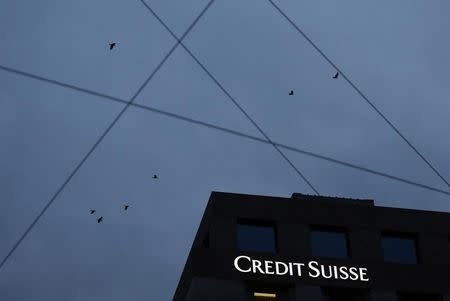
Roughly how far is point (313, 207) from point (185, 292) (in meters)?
7.70

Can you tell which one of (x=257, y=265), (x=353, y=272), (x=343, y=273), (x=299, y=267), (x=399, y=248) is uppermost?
(x=399, y=248)

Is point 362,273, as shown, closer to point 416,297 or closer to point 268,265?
point 416,297

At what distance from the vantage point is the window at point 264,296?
1558 inches

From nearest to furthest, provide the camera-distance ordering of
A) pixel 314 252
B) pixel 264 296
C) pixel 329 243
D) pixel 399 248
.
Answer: pixel 264 296, pixel 314 252, pixel 329 243, pixel 399 248

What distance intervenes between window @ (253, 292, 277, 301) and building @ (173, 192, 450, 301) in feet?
0.14

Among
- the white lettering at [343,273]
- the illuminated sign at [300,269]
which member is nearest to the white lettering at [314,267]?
the illuminated sign at [300,269]

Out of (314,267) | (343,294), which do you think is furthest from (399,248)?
(314,267)

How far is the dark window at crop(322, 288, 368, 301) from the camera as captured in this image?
4022 cm

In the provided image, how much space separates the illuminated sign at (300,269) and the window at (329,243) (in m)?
1.03

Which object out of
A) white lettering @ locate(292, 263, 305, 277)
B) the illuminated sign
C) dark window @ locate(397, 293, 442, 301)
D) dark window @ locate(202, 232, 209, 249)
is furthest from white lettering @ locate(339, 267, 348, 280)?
dark window @ locate(202, 232, 209, 249)

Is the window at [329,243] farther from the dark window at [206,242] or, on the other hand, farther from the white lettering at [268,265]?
the dark window at [206,242]

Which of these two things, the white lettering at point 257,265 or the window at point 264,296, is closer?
the window at point 264,296

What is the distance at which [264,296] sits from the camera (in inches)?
1560

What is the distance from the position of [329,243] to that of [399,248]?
380cm
